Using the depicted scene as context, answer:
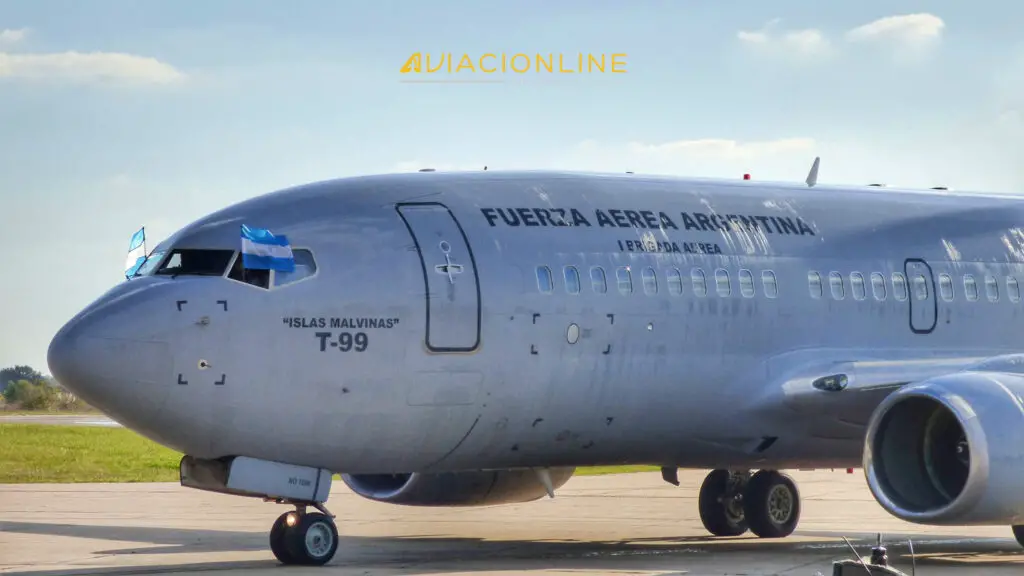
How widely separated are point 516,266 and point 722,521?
22.2 ft

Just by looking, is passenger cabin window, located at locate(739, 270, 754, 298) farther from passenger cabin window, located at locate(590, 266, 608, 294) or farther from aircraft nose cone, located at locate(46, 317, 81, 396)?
aircraft nose cone, located at locate(46, 317, 81, 396)

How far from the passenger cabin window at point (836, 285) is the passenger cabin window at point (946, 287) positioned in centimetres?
146

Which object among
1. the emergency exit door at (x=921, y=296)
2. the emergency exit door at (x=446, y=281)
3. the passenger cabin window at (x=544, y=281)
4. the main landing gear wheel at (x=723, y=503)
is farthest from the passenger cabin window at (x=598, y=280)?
the main landing gear wheel at (x=723, y=503)

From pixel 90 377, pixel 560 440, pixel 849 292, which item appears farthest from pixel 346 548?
pixel 849 292

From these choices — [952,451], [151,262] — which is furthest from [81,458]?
[952,451]

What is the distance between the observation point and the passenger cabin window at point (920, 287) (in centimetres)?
2077

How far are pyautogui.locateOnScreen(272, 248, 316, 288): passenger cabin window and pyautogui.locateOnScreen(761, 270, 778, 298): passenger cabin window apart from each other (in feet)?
17.9

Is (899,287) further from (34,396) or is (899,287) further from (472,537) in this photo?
(34,396)

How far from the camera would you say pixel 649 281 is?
746 inches

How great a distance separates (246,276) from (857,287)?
7.45 metres

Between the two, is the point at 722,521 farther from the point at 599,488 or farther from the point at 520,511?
the point at 599,488

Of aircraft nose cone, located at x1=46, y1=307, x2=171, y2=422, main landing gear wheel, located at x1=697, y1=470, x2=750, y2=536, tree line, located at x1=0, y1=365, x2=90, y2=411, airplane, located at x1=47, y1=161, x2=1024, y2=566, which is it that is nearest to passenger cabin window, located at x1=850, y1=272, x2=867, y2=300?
airplane, located at x1=47, y1=161, x2=1024, y2=566

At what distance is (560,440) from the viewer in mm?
18406

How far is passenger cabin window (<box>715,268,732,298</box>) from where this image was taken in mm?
19406
